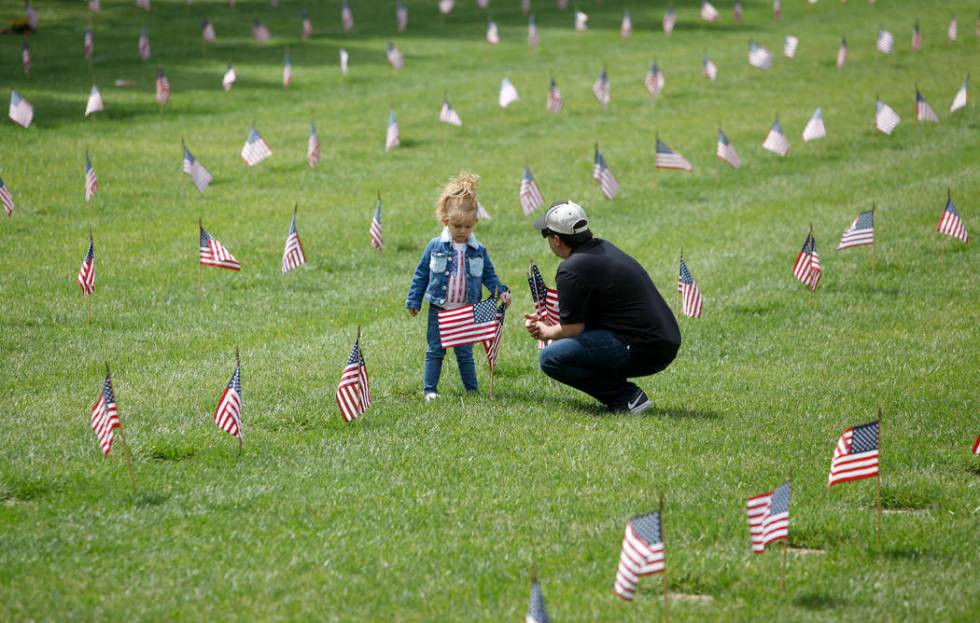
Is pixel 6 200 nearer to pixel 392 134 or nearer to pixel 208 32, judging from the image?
pixel 392 134

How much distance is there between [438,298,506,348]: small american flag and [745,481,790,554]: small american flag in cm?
412

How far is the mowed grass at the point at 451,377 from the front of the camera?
289 inches

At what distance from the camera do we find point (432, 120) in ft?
95.7

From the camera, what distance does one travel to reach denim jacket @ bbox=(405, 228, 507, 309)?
10.9m

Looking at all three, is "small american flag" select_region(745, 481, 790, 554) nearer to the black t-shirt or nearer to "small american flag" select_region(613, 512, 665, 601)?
"small american flag" select_region(613, 512, 665, 601)

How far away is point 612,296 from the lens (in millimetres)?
10297

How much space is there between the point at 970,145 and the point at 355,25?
24897 millimetres

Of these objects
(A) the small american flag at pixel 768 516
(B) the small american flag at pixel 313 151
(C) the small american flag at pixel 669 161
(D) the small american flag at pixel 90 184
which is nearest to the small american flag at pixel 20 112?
(D) the small american flag at pixel 90 184

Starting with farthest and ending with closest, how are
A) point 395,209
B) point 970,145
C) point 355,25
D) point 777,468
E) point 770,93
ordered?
1. point 355,25
2. point 770,93
3. point 970,145
4. point 395,209
5. point 777,468

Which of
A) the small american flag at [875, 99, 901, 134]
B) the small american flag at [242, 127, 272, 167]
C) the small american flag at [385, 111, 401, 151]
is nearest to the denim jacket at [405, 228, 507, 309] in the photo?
the small american flag at [242, 127, 272, 167]

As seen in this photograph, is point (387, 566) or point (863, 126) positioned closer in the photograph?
point (387, 566)

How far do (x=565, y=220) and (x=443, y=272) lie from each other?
1.39 metres

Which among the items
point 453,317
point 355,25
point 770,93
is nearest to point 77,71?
point 355,25

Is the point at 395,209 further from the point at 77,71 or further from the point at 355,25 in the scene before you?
the point at 355,25
